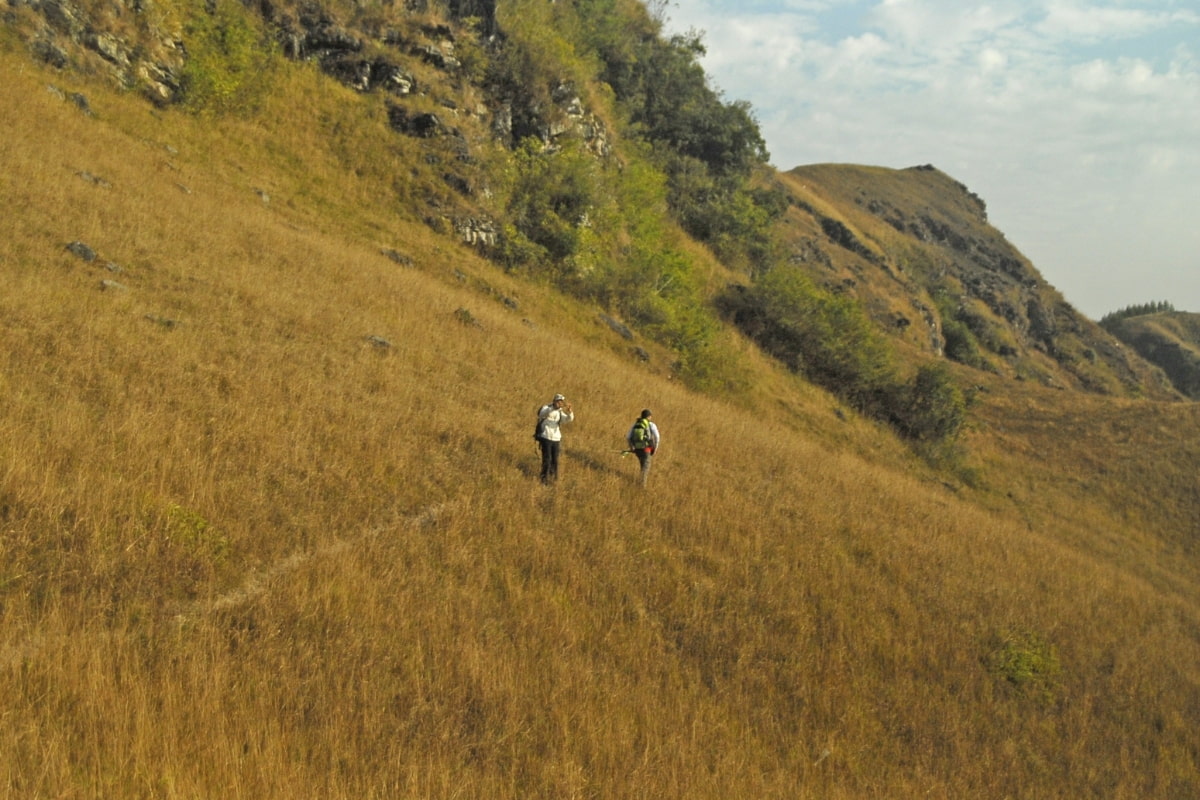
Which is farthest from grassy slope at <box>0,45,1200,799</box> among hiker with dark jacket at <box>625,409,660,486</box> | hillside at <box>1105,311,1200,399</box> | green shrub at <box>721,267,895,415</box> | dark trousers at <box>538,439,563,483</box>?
hillside at <box>1105,311,1200,399</box>

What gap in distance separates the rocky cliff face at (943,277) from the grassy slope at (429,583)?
46.3m

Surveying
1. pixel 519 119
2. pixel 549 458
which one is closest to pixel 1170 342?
pixel 519 119

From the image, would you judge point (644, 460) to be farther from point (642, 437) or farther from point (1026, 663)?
point (1026, 663)

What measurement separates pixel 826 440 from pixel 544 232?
15.0 m

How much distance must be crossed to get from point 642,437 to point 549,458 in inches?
74.5

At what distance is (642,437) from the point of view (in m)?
11.5

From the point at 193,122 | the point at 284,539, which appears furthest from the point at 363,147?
the point at 284,539

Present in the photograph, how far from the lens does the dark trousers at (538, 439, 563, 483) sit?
33.9 feet

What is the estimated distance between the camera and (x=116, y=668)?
4617mm

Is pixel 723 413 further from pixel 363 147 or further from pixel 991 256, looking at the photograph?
pixel 991 256

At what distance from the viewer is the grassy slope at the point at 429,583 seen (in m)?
4.77

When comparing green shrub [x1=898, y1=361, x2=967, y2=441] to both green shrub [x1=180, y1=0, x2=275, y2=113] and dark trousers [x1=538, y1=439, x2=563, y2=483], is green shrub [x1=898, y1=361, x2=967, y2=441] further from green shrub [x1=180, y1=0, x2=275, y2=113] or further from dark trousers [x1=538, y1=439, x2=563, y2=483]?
green shrub [x1=180, y1=0, x2=275, y2=113]

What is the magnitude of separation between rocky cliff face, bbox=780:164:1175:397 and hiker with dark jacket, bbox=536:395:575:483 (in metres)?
49.7

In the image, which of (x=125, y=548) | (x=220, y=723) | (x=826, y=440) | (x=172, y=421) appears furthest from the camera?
(x=826, y=440)
